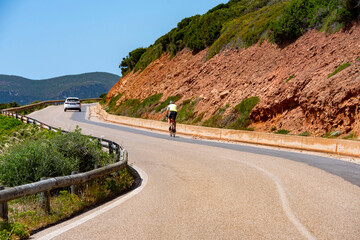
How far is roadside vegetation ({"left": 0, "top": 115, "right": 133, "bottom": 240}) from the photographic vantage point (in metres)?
6.44

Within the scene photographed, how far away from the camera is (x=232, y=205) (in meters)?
7.55

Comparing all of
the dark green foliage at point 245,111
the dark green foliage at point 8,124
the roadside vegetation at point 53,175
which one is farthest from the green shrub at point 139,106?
the roadside vegetation at point 53,175

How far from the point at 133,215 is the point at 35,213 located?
1.52 meters

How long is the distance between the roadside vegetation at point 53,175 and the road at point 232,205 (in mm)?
322

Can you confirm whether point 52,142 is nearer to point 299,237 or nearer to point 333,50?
point 299,237

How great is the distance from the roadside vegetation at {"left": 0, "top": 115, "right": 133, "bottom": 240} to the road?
1.06 feet

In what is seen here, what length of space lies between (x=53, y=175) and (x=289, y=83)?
696 inches

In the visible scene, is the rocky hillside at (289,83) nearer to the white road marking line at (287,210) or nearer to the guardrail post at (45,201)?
the white road marking line at (287,210)

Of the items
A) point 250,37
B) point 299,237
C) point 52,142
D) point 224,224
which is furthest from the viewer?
point 250,37

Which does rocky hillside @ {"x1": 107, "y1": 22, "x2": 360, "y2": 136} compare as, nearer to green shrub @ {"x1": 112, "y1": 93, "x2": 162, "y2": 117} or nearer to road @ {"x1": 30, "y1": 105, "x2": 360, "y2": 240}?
green shrub @ {"x1": 112, "y1": 93, "x2": 162, "y2": 117}

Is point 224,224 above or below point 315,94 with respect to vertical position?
below

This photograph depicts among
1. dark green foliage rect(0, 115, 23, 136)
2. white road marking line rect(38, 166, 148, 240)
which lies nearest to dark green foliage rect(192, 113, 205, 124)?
dark green foliage rect(0, 115, 23, 136)

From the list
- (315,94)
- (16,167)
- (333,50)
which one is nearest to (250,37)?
(333,50)

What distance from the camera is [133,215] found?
270 inches
